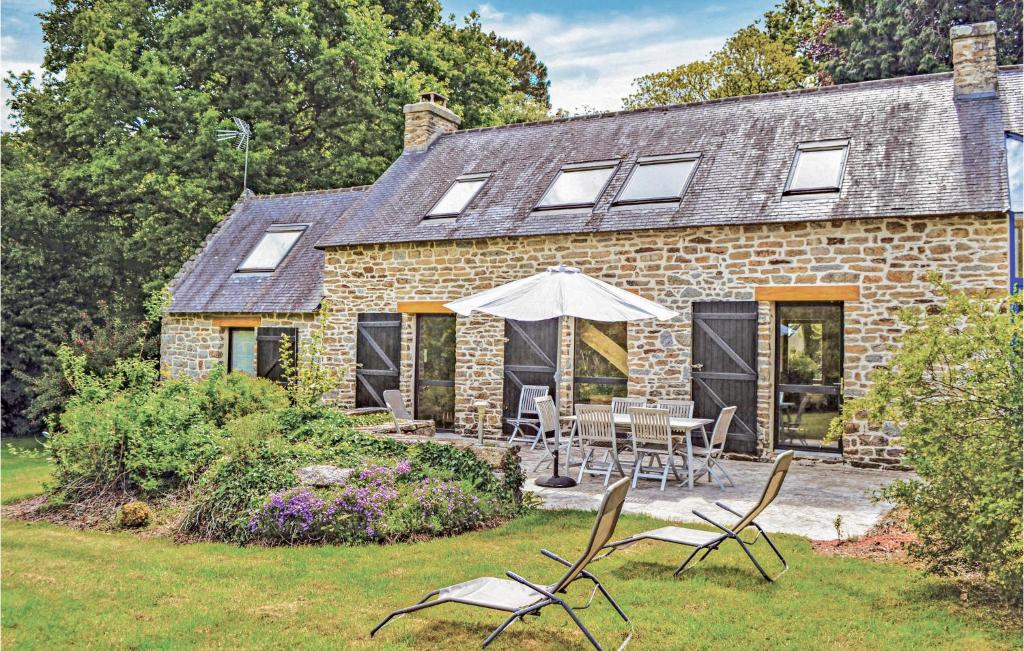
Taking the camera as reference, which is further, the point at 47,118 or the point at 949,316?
the point at 47,118

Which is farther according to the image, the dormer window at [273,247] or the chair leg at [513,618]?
the dormer window at [273,247]

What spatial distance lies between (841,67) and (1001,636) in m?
17.5

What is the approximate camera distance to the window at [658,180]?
12359 mm

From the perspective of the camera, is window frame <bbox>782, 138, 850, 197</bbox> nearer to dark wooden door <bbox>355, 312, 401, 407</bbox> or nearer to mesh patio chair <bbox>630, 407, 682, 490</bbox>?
mesh patio chair <bbox>630, 407, 682, 490</bbox>

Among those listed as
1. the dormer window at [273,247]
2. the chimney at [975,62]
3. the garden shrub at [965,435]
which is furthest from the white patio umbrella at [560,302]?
the dormer window at [273,247]

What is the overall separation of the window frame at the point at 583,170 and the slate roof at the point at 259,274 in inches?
186

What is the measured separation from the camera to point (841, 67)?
19.1 metres

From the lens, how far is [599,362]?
12.6 meters

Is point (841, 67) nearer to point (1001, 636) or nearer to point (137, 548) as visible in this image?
point (1001, 636)

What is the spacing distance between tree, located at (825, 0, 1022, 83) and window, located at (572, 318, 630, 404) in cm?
1048

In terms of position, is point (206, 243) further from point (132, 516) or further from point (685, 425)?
point (685, 425)

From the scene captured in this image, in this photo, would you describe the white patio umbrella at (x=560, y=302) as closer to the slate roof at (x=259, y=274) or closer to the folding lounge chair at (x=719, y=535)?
the folding lounge chair at (x=719, y=535)

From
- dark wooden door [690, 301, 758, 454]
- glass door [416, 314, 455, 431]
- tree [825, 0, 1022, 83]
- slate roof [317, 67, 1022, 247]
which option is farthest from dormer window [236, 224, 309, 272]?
tree [825, 0, 1022, 83]

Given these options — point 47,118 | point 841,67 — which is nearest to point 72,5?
point 47,118
